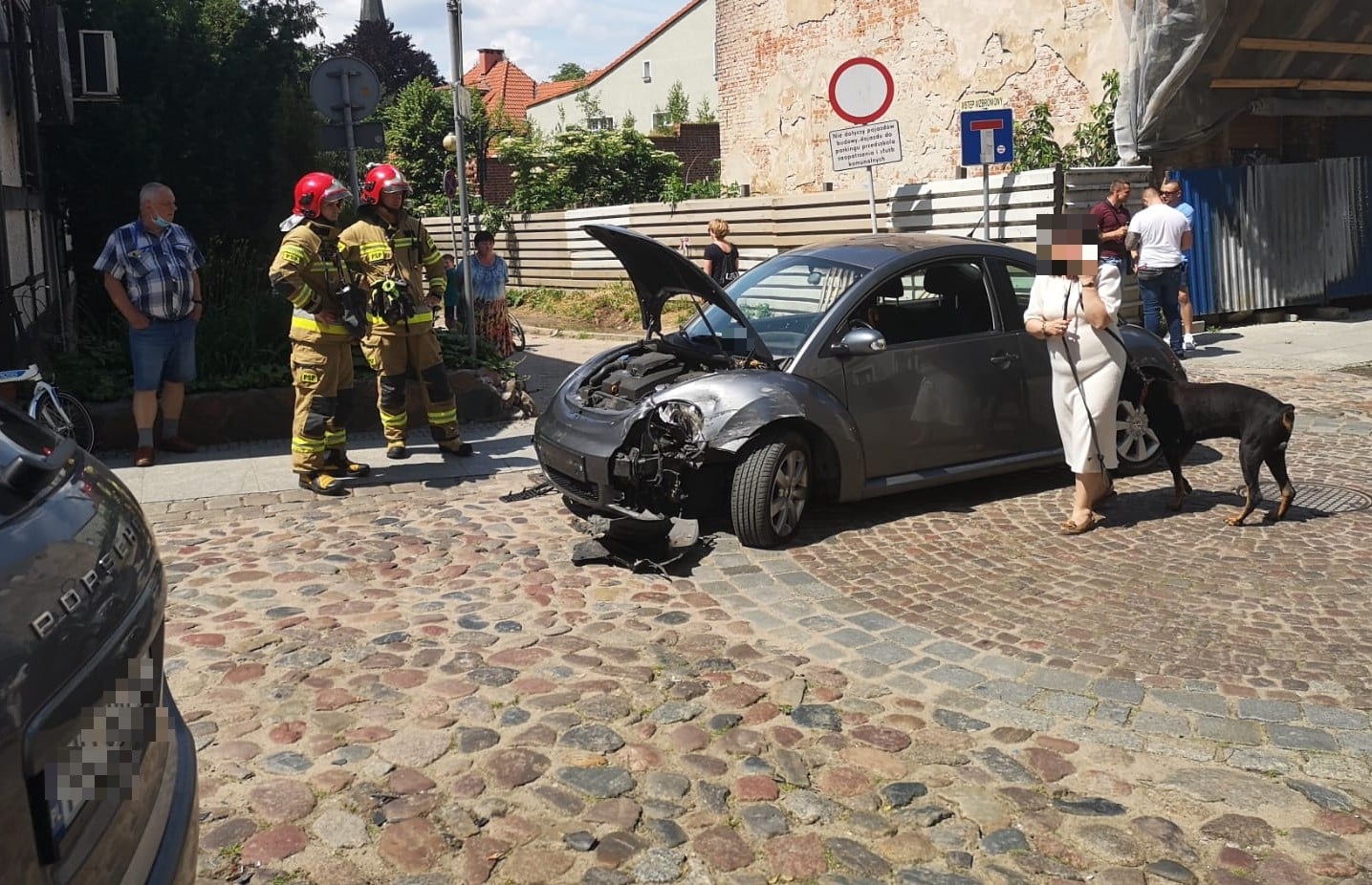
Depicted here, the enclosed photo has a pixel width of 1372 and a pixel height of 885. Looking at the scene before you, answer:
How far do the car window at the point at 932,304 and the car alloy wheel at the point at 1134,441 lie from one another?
3.79 feet

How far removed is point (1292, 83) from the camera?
53.4 ft

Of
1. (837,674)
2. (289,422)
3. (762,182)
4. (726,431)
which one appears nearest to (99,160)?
(289,422)

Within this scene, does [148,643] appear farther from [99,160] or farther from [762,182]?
[762,182]

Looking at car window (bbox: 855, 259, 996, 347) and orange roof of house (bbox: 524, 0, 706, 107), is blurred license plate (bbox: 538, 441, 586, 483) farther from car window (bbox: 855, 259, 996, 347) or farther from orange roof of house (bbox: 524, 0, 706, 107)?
orange roof of house (bbox: 524, 0, 706, 107)

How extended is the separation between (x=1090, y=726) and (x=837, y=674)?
986 millimetres

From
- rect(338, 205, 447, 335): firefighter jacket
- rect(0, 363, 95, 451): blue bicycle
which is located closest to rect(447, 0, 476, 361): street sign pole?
rect(338, 205, 447, 335): firefighter jacket

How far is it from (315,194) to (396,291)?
79cm

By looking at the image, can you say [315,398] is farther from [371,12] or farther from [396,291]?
[371,12]

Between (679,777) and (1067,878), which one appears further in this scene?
(679,777)

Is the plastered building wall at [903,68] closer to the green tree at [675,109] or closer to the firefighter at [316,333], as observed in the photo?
the firefighter at [316,333]

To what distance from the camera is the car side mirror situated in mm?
6844

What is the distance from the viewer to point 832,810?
12.8 ft

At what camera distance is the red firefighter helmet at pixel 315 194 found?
8.27 m

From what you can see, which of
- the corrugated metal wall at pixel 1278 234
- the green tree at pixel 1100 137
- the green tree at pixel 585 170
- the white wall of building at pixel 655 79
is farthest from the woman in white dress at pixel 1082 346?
the white wall of building at pixel 655 79
